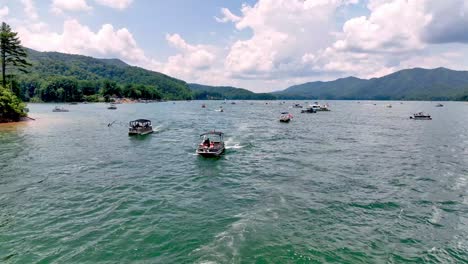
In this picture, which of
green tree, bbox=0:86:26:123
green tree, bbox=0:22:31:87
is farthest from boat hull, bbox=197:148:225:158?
green tree, bbox=0:22:31:87

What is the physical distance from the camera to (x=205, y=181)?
Answer: 31.5 m

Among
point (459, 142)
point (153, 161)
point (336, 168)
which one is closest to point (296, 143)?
point (336, 168)

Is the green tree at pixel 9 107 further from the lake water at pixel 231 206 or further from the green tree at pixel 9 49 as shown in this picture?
the lake water at pixel 231 206

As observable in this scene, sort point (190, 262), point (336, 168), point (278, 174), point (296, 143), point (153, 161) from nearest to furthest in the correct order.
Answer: point (190, 262) → point (278, 174) → point (336, 168) → point (153, 161) → point (296, 143)

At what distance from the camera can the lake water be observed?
57.1 feet

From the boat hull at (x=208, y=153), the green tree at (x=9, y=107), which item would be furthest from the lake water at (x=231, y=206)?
the green tree at (x=9, y=107)

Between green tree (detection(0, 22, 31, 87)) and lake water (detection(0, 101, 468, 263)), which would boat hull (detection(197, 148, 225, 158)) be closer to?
lake water (detection(0, 101, 468, 263))

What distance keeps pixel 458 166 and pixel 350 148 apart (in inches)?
626

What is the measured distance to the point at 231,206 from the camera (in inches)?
957

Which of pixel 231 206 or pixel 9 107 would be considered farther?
pixel 9 107

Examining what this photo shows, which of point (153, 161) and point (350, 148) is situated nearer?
point (153, 161)

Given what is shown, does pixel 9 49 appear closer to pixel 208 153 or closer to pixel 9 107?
pixel 9 107

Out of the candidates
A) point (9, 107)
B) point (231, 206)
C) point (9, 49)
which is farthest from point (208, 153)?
point (9, 49)

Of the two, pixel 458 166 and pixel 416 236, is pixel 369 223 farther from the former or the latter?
pixel 458 166
